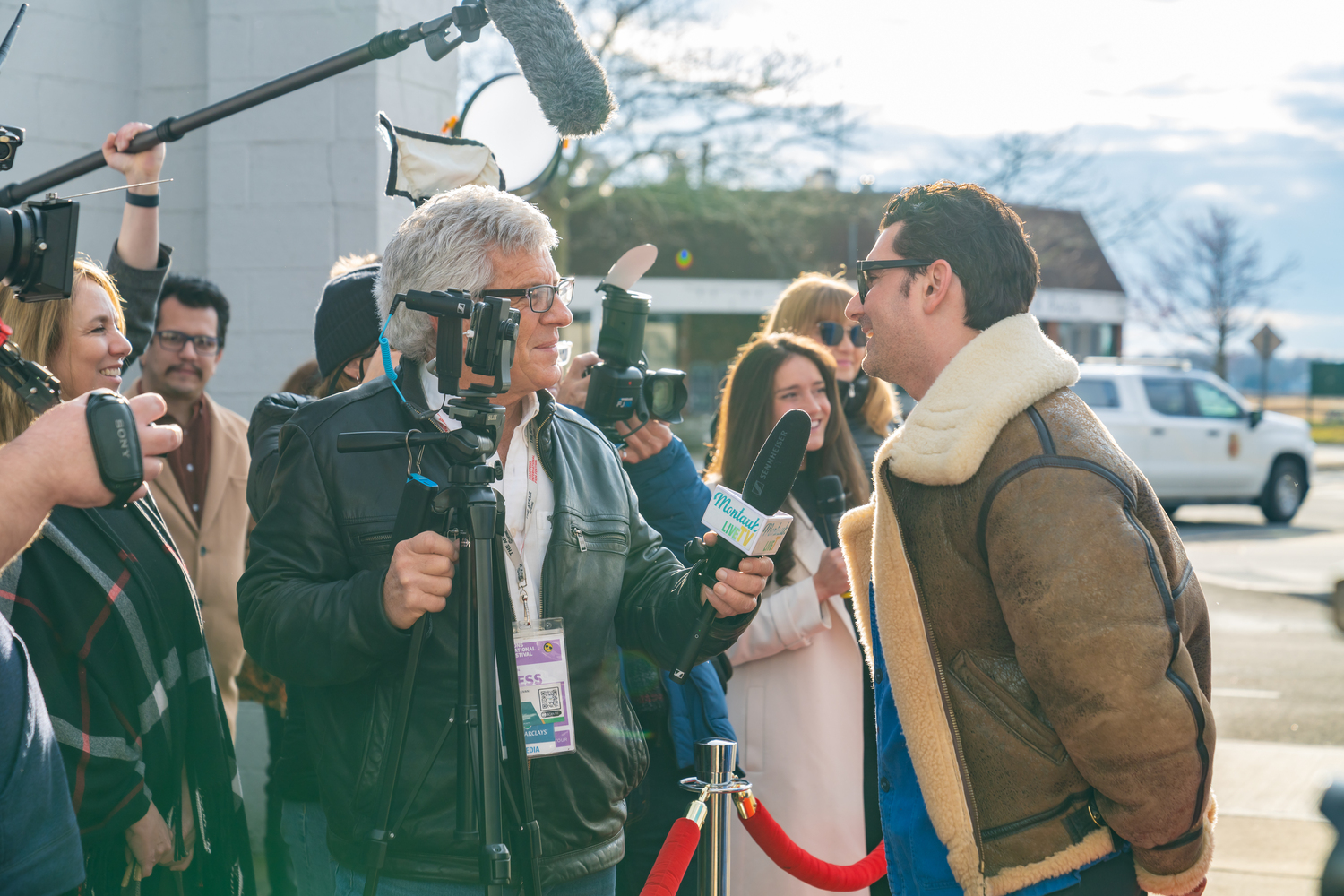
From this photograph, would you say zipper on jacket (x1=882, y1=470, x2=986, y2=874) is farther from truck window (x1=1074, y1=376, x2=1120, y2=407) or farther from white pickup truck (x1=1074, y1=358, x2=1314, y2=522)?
truck window (x1=1074, y1=376, x2=1120, y2=407)

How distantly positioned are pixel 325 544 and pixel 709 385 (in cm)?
2673

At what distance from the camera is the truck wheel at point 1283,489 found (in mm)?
14523

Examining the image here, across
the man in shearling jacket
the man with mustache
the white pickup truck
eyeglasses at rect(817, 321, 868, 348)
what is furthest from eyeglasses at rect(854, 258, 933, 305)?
the white pickup truck

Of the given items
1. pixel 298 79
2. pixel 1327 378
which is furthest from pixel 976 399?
pixel 1327 378

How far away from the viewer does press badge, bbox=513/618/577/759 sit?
2.07m

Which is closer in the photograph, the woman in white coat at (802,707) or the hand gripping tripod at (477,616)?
the hand gripping tripod at (477,616)

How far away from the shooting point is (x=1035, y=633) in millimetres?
1865

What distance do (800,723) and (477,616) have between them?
162 centimetres

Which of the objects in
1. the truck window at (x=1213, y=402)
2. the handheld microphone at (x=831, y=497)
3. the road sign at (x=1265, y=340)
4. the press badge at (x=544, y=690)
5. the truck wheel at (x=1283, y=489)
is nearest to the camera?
the press badge at (x=544, y=690)

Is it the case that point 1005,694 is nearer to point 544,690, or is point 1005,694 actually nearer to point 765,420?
point 544,690

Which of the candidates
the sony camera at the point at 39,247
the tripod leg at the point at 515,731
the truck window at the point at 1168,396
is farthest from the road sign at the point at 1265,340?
the sony camera at the point at 39,247

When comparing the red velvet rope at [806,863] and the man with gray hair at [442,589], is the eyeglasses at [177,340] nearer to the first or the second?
the man with gray hair at [442,589]

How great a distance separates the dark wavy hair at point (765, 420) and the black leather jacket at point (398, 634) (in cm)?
113

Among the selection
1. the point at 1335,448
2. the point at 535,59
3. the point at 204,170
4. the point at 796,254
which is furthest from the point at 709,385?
the point at 535,59
